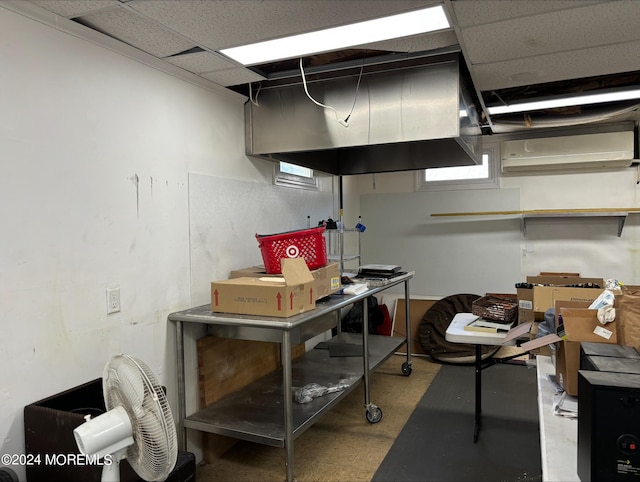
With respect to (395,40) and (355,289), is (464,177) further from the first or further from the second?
(395,40)

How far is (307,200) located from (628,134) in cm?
289

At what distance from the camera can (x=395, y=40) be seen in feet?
6.97

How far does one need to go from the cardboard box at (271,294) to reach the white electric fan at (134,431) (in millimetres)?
902

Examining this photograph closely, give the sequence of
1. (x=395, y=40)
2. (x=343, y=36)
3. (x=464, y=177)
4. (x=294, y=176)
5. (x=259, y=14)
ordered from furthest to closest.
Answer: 1. (x=464, y=177)
2. (x=294, y=176)
3. (x=395, y=40)
4. (x=343, y=36)
5. (x=259, y=14)

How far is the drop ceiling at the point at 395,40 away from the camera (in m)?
1.71

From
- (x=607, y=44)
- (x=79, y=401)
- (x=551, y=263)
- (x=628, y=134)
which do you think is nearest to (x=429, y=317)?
(x=551, y=263)

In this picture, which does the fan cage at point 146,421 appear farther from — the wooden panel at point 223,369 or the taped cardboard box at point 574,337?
the taped cardboard box at point 574,337

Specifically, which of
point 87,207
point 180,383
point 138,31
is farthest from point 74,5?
point 180,383

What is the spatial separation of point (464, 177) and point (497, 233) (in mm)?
681

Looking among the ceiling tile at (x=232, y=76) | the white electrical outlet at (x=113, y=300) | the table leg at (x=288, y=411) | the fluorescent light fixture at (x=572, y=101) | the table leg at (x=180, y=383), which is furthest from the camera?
the fluorescent light fixture at (x=572, y=101)

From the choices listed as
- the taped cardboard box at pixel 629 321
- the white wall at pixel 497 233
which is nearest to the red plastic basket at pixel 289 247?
the taped cardboard box at pixel 629 321

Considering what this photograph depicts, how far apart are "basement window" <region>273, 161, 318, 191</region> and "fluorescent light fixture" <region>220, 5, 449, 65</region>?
3.63ft

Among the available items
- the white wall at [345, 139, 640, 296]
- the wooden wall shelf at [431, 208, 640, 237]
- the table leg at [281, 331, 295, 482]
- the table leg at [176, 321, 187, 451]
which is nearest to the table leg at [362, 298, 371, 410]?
the table leg at [281, 331, 295, 482]

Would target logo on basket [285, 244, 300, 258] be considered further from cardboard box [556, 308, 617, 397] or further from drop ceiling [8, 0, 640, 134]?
cardboard box [556, 308, 617, 397]
